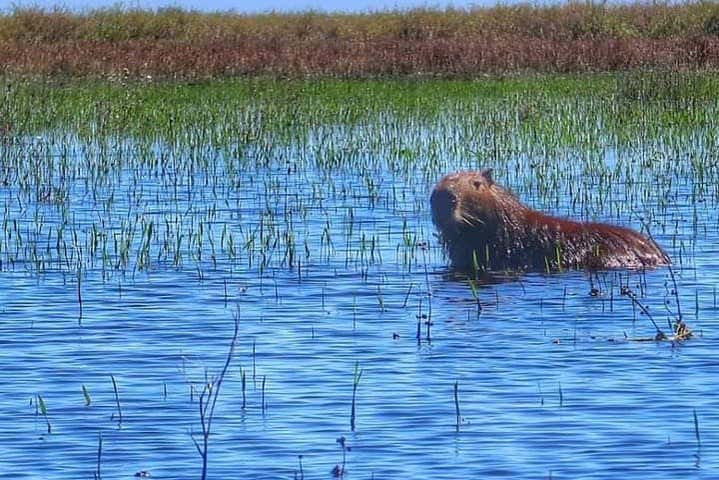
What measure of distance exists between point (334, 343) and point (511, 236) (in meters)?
3.20

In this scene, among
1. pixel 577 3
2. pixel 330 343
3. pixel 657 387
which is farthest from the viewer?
pixel 577 3

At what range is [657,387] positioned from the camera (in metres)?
8.21

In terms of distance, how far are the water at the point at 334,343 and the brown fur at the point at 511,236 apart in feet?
0.90

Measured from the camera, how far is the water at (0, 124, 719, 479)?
7129 mm

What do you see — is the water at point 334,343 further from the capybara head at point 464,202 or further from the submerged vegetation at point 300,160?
the capybara head at point 464,202

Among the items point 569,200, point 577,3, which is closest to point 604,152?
point 569,200

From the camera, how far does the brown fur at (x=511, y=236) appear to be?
12.1m

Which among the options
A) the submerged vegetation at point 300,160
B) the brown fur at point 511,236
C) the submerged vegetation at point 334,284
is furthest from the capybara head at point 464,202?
the submerged vegetation at point 300,160

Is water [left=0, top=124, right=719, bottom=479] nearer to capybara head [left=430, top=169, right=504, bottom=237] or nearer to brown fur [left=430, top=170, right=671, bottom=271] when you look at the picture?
brown fur [left=430, top=170, right=671, bottom=271]

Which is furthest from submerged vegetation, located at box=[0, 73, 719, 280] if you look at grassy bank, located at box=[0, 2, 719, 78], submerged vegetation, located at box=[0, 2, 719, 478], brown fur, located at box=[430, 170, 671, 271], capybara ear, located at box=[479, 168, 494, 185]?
grassy bank, located at box=[0, 2, 719, 78]

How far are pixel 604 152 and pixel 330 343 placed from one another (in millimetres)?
9770

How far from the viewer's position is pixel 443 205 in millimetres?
12219

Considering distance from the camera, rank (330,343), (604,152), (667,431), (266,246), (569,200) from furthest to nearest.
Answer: (604,152) < (569,200) < (266,246) < (330,343) < (667,431)

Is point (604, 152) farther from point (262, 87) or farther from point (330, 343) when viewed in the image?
point (262, 87)
